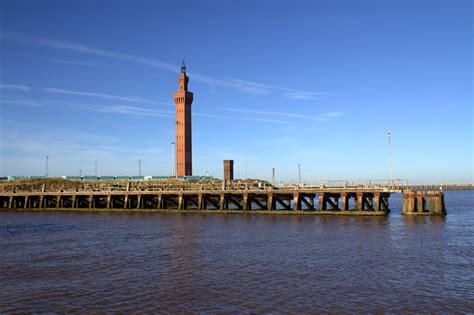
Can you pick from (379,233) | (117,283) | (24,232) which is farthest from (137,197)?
(117,283)

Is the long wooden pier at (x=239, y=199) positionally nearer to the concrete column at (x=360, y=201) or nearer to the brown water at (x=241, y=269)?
the concrete column at (x=360, y=201)

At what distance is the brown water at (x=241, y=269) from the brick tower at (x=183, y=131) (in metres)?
82.6

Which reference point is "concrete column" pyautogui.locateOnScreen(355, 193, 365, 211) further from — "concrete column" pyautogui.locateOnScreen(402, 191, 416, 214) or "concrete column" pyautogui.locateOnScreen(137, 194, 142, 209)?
"concrete column" pyautogui.locateOnScreen(137, 194, 142, 209)

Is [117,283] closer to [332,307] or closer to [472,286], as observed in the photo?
[332,307]

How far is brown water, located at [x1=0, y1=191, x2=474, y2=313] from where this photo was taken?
1798 centimetres

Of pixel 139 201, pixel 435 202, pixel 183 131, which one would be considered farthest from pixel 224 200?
pixel 183 131

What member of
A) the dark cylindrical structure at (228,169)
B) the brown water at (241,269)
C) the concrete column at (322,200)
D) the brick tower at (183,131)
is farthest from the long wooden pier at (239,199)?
the brick tower at (183,131)

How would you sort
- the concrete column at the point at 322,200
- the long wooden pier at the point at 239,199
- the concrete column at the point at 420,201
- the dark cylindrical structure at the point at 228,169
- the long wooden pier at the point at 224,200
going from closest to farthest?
1. the concrete column at the point at 420,201
2. the long wooden pier at the point at 239,199
3. the long wooden pier at the point at 224,200
4. the concrete column at the point at 322,200
5. the dark cylindrical structure at the point at 228,169

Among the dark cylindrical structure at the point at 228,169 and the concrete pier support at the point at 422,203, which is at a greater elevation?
the dark cylindrical structure at the point at 228,169

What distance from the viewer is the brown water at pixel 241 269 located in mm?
17984

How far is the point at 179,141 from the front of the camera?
124875mm

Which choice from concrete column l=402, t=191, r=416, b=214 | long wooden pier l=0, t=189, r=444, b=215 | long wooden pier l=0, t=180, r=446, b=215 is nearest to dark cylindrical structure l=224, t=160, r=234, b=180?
long wooden pier l=0, t=189, r=444, b=215

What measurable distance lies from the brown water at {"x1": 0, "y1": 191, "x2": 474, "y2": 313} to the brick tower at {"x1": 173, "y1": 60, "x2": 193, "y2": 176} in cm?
8258

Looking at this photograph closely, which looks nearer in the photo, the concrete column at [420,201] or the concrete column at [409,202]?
the concrete column at [420,201]
